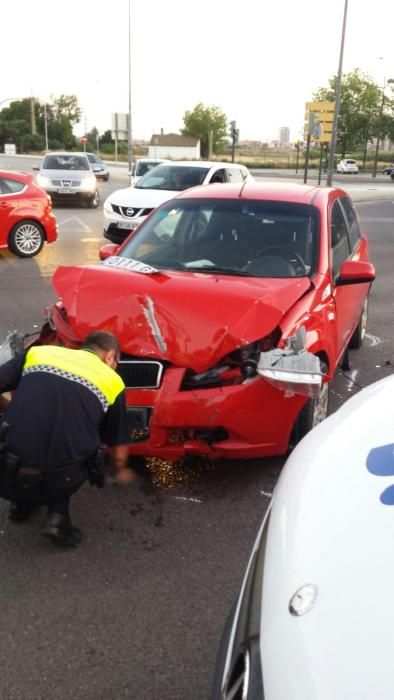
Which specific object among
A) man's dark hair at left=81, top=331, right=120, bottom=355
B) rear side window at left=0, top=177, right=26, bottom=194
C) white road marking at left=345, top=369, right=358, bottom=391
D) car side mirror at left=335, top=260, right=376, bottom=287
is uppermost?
rear side window at left=0, top=177, right=26, bottom=194

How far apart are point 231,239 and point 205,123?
92866 mm

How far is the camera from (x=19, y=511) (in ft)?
11.0

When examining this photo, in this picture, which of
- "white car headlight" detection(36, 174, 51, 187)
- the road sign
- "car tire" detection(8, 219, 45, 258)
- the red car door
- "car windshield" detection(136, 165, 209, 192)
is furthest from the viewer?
the road sign

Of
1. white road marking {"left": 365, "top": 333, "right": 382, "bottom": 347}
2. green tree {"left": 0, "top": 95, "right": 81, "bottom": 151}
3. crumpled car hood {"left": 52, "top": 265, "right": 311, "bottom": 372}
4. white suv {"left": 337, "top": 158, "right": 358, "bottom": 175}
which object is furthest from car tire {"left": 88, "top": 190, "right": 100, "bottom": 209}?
green tree {"left": 0, "top": 95, "right": 81, "bottom": 151}

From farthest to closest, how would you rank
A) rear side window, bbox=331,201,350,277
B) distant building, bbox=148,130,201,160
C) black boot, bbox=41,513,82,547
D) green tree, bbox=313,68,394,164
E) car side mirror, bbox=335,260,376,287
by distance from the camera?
1. distant building, bbox=148,130,201,160
2. green tree, bbox=313,68,394,164
3. rear side window, bbox=331,201,350,277
4. car side mirror, bbox=335,260,376,287
5. black boot, bbox=41,513,82,547

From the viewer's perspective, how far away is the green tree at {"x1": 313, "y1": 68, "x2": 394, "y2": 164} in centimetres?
6538

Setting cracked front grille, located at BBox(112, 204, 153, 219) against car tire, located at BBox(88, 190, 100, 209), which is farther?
car tire, located at BBox(88, 190, 100, 209)

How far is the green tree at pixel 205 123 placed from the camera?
302ft

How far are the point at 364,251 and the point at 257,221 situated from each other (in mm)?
1741

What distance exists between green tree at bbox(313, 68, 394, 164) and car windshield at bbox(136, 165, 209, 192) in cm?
5568

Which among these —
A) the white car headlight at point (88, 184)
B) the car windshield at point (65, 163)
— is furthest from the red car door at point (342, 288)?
the car windshield at point (65, 163)

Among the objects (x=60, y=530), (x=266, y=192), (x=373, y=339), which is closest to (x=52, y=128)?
(x=373, y=339)

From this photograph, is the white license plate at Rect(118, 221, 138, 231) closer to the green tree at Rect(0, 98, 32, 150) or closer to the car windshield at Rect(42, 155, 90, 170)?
the car windshield at Rect(42, 155, 90, 170)

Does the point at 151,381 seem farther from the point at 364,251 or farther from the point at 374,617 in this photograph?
the point at 364,251
